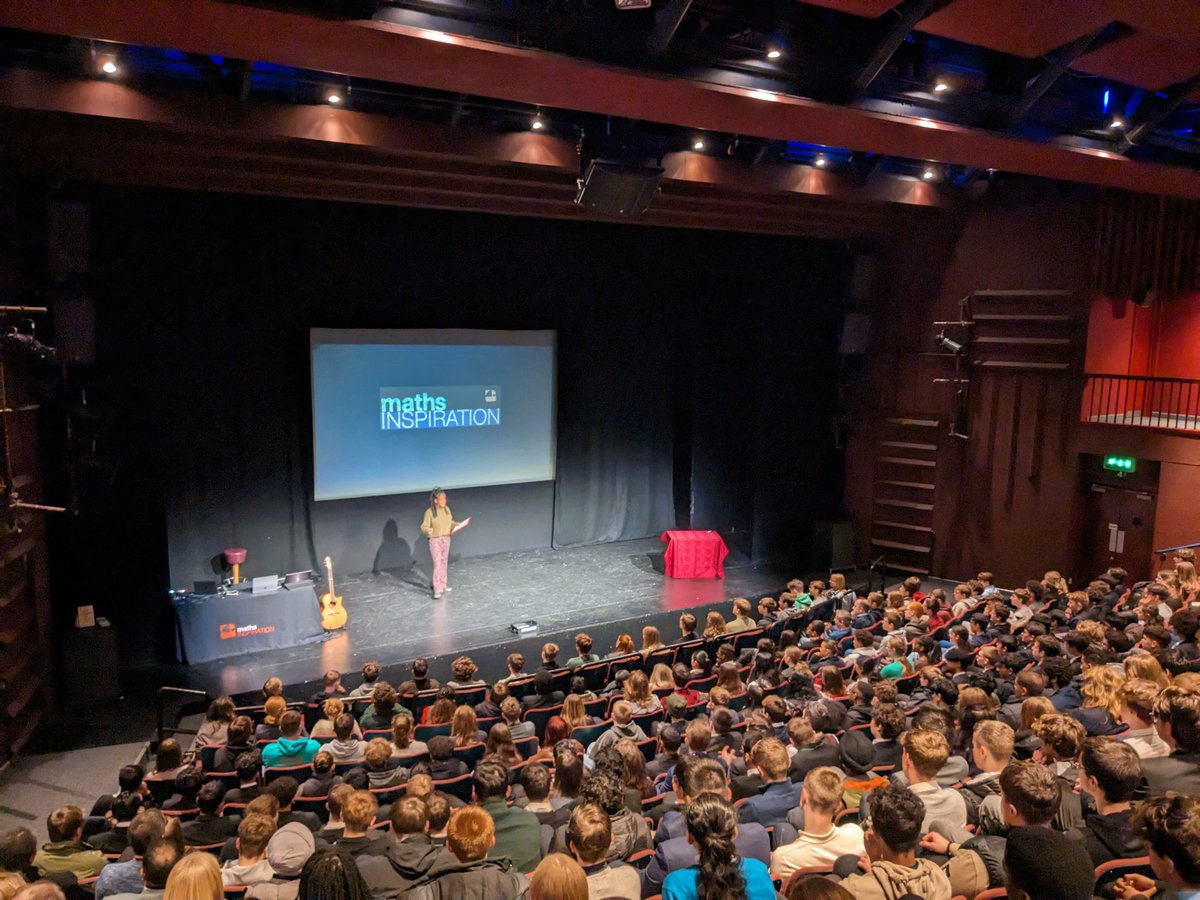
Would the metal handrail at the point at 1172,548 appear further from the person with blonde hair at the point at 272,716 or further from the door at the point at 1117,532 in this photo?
the person with blonde hair at the point at 272,716

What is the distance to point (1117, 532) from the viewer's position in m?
10.0

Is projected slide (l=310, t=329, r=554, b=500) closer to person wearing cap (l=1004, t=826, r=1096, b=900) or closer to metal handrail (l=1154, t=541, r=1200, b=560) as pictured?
metal handrail (l=1154, t=541, r=1200, b=560)

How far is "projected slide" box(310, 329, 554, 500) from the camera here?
32.6 feet

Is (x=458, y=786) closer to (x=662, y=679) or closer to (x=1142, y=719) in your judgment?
(x=662, y=679)

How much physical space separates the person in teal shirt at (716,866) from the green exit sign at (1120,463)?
929cm

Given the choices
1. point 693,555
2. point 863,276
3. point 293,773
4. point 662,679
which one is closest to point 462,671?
point 662,679

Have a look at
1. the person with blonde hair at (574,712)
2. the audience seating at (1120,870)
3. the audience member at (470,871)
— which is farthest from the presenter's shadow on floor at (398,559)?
the audience seating at (1120,870)

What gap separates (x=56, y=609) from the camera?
7.79m

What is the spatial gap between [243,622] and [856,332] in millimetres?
8485

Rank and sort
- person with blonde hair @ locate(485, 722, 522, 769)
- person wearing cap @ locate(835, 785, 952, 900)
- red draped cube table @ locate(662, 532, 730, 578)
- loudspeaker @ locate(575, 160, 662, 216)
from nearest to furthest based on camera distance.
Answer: person wearing cap @ locate(835, 785, 952, 900)
person with blonde hair @ locate(485, 722, 522, 769)
loudspeaker @ locate(575, 160, 662, 216)
red draped cube table @ locate(662, 532, 730, 578)

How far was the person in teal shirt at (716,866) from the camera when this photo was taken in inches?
91.0

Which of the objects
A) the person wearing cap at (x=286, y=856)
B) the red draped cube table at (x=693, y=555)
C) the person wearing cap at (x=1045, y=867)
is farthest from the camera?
the red draped cube table at (x=693, y=555)

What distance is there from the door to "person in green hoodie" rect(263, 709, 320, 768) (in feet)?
31.1

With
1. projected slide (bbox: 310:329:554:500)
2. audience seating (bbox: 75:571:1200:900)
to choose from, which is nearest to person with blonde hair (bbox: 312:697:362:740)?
audience seating (bbox: 75:571:1200:900)
